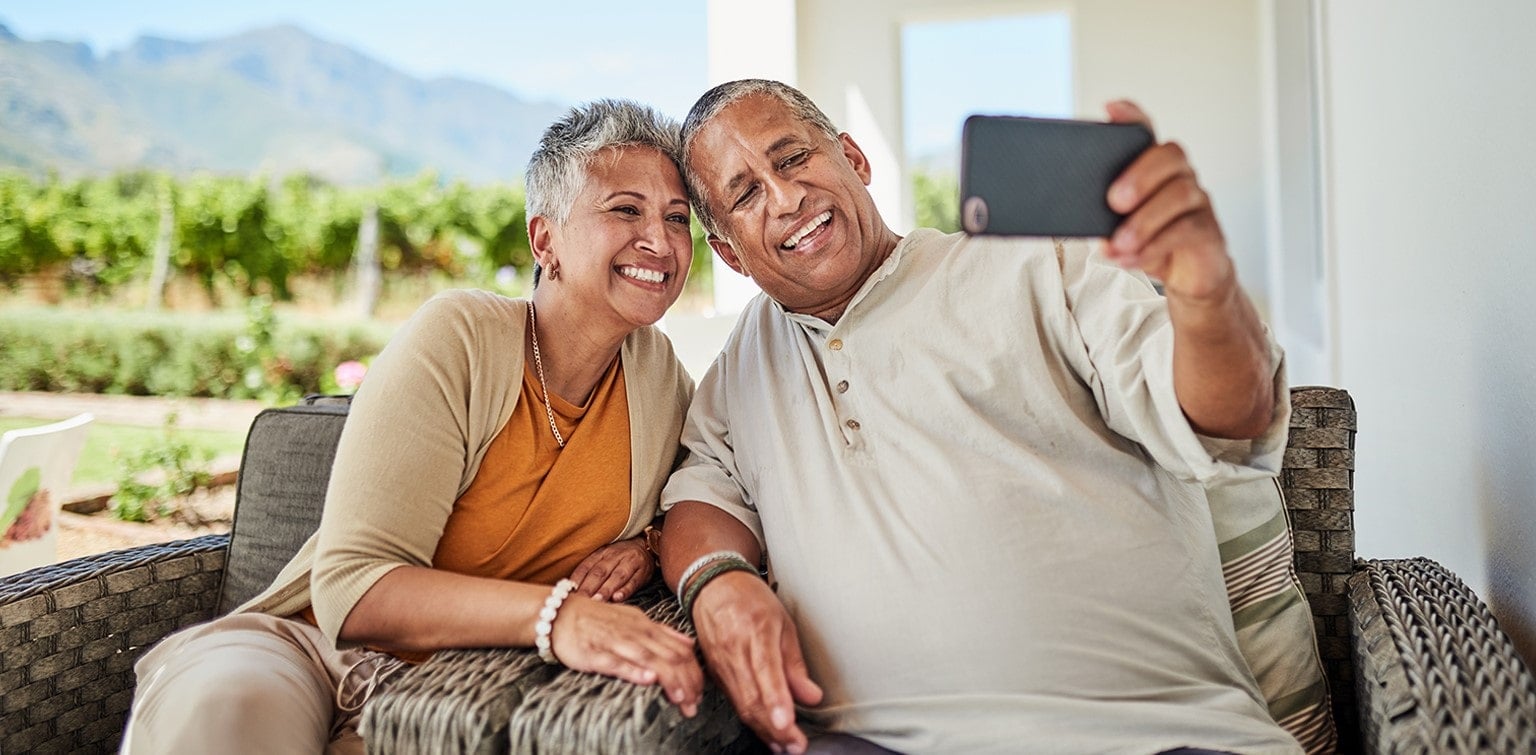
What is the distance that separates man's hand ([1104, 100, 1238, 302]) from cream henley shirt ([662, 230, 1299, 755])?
7.9 inches

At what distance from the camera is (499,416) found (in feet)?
5.27

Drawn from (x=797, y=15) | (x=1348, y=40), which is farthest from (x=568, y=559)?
(x=797, y=15)

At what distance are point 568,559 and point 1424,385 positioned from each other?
1490mm

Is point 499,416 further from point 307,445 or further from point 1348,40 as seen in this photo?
point 1348,40

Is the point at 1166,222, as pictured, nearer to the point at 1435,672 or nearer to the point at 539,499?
the point at 1435,672

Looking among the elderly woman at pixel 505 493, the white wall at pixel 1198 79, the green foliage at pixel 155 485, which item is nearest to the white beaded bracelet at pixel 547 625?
the elderly woman at pixel 505 493

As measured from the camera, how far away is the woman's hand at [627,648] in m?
1.25

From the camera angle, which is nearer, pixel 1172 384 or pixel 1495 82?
pixel 1172 384

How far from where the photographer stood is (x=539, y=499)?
5.32 ft

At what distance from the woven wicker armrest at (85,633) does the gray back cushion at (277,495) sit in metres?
0.07

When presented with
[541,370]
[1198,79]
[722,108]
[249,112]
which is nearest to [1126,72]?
[1198,79]

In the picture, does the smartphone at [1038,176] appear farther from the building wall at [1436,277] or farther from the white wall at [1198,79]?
the white wall at [1198,79]

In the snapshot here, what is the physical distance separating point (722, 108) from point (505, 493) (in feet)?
2.26

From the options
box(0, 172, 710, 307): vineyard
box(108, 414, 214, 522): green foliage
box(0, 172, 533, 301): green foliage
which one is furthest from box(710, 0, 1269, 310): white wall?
box(0, 172, 533, 301): green foliage
